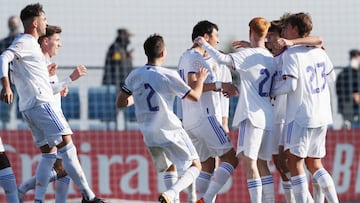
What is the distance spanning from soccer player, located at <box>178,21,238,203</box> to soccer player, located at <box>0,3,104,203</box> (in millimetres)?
1452

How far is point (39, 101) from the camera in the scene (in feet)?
46.1

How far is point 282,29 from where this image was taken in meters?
14.6

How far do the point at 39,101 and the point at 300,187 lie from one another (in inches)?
122

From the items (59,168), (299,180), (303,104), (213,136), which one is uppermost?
(303,104)

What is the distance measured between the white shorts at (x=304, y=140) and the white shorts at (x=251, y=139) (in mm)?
270

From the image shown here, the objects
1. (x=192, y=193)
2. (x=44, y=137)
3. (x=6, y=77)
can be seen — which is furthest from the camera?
(x=192, y=193)

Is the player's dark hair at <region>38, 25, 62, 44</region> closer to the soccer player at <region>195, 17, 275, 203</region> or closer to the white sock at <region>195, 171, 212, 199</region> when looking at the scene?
the soccer player at <region>195, 17, 275, 203</region>

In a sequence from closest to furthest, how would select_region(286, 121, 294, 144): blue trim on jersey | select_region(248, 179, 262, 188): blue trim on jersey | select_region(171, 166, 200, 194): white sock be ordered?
select_region(171, 166, 200, 194): white sock < select_region(286, 121, 294, 144): blue trim on jersey < select_region(248, 179, 262, 188): blue trim on jersey

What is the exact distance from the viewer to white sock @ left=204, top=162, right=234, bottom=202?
47.4 ft

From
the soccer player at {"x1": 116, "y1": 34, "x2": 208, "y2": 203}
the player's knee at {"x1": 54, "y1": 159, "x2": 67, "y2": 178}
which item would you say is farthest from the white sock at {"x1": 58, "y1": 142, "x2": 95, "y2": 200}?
the soccer player at {"x1": 116, "y1": 34, "x2": 208, "y2": 203}

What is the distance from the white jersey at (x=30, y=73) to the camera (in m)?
14.0

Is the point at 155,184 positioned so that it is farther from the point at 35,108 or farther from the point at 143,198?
the point at 35,108

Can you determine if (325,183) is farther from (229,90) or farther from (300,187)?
(229,90)

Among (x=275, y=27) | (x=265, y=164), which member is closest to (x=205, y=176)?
(x=265, y=164)
